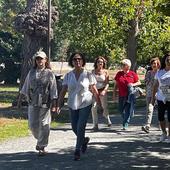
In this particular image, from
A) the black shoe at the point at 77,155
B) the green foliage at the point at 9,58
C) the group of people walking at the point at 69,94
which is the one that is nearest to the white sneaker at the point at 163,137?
the group of people walking at the point at 69,94

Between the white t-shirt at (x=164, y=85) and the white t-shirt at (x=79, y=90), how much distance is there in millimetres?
1741

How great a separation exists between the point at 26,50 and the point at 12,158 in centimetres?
990

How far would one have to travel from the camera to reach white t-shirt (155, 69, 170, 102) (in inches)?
414

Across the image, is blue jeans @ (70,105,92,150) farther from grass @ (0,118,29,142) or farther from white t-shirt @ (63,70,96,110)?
grass @ (0,118,29,142)

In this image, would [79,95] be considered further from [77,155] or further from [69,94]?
[77,155]

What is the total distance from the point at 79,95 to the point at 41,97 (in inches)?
29.5

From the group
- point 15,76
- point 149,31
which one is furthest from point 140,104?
point 15,76

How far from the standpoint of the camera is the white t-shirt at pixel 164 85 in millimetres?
10508

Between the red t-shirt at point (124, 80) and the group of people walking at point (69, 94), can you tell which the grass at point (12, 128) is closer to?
the group of people walking at point (69, 94)

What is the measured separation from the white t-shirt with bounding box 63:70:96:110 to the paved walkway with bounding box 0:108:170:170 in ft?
3.11

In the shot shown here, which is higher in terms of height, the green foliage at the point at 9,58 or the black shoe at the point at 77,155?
the green foliage at the point at 9,58

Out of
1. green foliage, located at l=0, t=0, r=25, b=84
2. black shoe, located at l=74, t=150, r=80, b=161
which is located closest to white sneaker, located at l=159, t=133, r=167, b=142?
black shoe, located at l=74, t=150, r=80, b=161

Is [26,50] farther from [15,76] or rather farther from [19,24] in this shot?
[15,76]

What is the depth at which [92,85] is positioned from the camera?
9.50 meters
